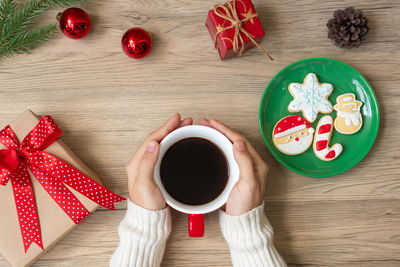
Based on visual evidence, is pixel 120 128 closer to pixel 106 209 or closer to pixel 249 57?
pixel 106 209

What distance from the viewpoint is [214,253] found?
84 centimetres

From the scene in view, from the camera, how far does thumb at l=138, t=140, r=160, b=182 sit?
73 cm

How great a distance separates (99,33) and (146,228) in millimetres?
516

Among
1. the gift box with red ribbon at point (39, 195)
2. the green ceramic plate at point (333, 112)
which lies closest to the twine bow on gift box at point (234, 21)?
the green ceramic plate at point (333, 112)

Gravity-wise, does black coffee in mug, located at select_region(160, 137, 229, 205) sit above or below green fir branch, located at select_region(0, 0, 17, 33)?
below

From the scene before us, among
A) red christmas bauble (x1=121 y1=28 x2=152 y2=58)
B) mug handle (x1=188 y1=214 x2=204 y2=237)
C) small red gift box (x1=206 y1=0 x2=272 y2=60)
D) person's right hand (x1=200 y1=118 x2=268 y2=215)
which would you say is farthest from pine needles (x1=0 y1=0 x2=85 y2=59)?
mug handle (x1=188 y1=214 x2=204 y2=237)

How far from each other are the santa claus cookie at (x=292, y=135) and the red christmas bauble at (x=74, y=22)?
0.54 m

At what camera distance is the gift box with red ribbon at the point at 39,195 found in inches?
30.4

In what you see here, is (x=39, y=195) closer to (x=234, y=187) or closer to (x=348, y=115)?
(x=234, y=187)

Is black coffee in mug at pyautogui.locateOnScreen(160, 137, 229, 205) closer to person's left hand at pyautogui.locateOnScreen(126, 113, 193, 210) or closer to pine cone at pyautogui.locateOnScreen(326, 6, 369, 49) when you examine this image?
person's left hand at pyautogui.locateOnScreen(126, 113, 193, 210)

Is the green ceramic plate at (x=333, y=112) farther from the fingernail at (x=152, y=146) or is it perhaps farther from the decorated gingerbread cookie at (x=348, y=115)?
the fingernail at (x=152, y=146)

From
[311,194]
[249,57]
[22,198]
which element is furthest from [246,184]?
[22,198]

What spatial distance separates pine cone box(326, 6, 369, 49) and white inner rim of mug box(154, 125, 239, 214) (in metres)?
0.41

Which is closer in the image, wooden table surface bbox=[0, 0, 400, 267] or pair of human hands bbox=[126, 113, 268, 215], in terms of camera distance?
pair of human hands bbox=[126, 113, 268, 215]
